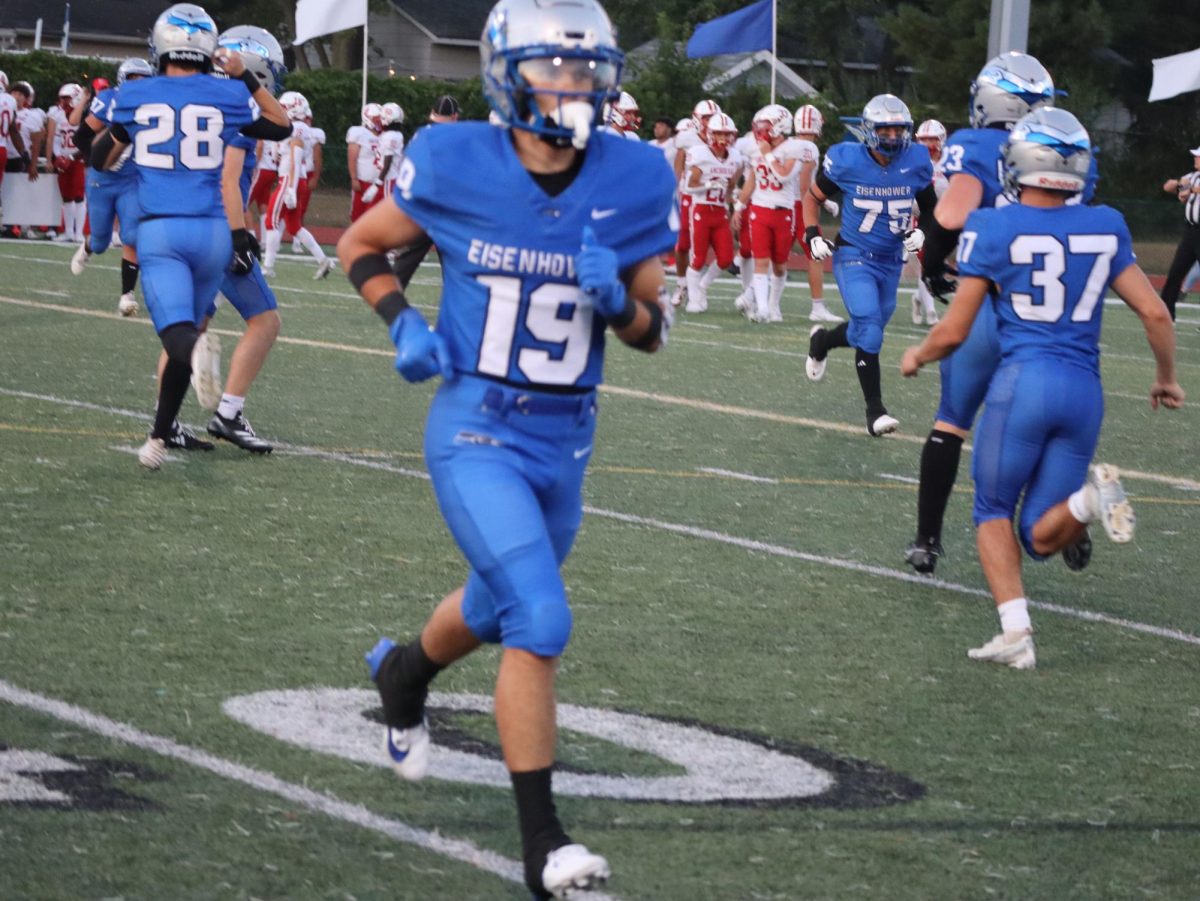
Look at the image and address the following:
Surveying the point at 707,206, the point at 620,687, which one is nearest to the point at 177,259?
the point at 620,687

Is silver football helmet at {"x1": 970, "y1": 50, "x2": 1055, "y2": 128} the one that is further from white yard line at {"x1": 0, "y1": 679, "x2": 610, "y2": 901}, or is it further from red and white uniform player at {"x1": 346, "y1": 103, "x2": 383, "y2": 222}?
red and white uniform player at {"x1": 346, "y1": 103, "x2": 383, "y2": 222}

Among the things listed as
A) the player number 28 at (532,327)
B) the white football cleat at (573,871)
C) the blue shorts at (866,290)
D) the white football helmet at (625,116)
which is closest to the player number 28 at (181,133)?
the blue shorts at (866,290)

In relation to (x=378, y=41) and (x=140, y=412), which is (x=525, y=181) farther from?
(x=378, y=41)

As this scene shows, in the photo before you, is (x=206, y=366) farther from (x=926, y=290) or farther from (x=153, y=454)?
(x=926, y=290)

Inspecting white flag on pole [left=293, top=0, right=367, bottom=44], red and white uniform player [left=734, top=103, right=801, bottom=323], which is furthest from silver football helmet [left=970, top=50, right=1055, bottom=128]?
white flag on pole [left=293, top=0, right=367, bottom=44]

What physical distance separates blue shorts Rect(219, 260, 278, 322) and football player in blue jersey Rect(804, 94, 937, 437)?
10.4 ft

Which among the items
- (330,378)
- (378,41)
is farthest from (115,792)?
(378,41)

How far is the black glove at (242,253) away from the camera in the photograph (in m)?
8.34

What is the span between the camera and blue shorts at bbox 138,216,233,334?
26.2 ft

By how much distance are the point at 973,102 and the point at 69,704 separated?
4.00 meters

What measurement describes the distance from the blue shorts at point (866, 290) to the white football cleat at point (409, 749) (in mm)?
6393

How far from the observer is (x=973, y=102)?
7.08 m

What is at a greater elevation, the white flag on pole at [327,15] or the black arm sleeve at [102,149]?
the white flag on pole at [327,15]

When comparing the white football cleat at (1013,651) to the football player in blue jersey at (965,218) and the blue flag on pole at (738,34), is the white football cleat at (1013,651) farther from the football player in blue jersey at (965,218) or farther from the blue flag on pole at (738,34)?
the blue flag on pole at (738,34)
